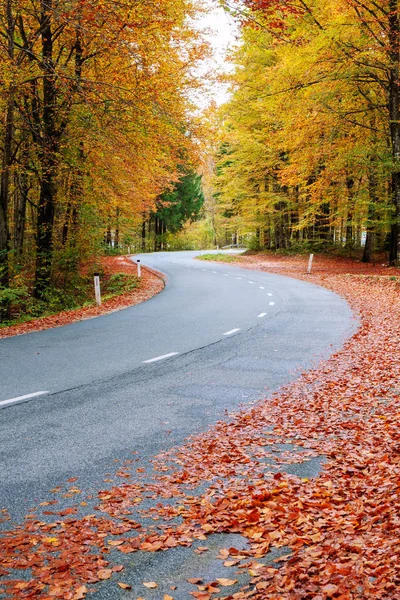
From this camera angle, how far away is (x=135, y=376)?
759 centimetres

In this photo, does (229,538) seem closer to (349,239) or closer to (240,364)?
(240,364)

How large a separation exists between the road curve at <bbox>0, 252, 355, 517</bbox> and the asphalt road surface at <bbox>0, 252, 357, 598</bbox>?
0.05 ft

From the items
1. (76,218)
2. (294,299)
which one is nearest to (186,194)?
(76,218)

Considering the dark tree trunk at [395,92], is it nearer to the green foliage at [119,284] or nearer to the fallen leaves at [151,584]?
the green foliage at [119,284]

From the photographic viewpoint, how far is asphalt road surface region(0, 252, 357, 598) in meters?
4.81

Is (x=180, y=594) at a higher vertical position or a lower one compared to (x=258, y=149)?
lower

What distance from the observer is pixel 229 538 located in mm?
3506

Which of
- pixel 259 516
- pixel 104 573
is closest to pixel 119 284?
pixel 259 516

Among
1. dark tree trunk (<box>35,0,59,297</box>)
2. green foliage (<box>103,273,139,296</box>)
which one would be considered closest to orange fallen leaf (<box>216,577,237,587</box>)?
dark tree trunk (<box>35,0,59,297</box>)

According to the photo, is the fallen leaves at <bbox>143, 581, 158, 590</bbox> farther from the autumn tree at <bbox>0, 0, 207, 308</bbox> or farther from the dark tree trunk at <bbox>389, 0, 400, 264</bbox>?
the dark tree trunk at <bbox>389, 0, 400, 264</bbox>

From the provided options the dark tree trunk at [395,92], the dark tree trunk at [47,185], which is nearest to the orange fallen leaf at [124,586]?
the dark tree trunk at [47,185]

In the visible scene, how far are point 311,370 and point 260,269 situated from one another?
69.6ft

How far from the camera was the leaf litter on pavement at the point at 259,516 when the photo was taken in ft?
9.51

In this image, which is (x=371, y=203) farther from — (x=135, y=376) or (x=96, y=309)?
(x=135, y=376)
